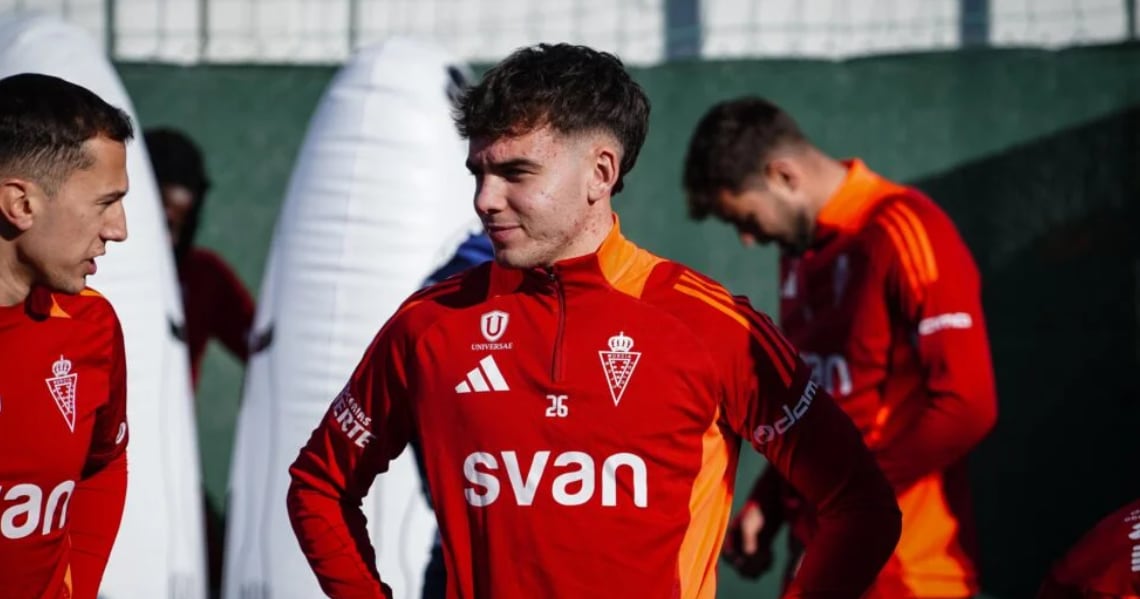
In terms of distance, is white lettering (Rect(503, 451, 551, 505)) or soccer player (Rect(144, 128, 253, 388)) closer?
white lettering (Rect(503, 451, 551, 505))

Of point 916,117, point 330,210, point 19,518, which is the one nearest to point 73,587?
point 19,518

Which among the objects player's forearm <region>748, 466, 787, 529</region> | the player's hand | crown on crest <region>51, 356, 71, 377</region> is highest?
crown on crest <region>51, 356, 71, 377</region>

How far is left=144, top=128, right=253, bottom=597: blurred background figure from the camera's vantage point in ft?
18.1

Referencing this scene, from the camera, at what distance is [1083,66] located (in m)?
5.90

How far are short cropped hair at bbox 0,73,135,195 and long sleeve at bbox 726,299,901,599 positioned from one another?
4.28 feet

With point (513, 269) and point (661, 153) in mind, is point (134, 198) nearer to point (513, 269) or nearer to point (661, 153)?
point (513, 269)

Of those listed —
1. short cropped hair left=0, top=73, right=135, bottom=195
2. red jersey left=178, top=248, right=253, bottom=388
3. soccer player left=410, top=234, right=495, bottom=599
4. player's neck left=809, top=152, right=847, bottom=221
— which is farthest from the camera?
red jersey left=178, top=248, right=253, bottom=388

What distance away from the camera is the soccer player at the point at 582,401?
2533 millimetres

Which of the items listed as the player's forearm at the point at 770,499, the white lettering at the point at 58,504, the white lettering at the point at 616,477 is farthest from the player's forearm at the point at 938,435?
the white lettering at the point at 58,504

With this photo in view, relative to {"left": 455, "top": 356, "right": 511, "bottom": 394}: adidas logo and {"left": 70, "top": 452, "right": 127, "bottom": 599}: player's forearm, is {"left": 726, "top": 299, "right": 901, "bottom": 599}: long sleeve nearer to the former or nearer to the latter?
{"left": 455, "top": 356, "right": 511, "bottom": 394}: adidas logo

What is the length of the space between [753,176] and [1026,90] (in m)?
2.17

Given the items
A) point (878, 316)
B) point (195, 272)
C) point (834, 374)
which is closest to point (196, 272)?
point (195, 272)

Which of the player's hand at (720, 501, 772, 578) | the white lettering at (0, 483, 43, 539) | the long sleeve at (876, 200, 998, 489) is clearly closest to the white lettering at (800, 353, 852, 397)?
the long sleeve at (876, 200, 998, 489)

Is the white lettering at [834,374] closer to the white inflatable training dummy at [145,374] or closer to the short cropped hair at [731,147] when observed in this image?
the short cropped hair at [731,147]
